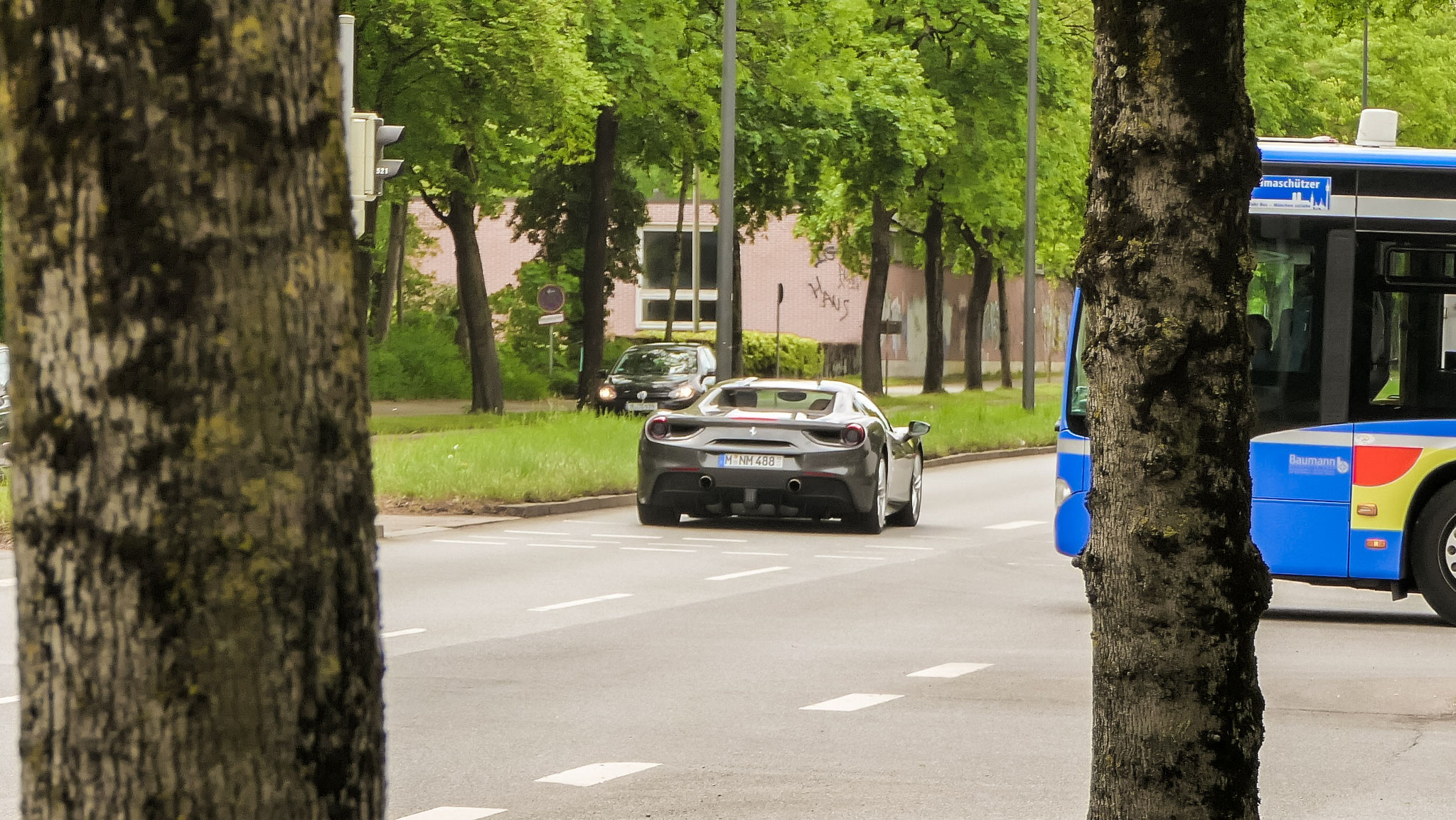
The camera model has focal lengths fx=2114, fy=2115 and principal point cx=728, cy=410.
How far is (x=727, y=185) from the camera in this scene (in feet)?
88.2

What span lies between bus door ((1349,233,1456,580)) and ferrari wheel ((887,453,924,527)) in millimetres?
7417

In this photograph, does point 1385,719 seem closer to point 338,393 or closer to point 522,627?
point 522,627

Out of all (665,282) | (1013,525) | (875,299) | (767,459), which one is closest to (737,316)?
(875,299)

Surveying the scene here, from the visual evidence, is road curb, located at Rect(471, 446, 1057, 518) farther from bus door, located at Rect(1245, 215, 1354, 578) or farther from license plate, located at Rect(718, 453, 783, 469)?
bus door, located at Rect(1245, 215, 1354, 578)

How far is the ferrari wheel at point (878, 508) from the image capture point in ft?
61.0

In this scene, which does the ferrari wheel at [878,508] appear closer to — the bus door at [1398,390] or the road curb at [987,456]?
the bus door at [1398,390]

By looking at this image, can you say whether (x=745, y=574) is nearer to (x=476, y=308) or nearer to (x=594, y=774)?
(x=594, y=774)

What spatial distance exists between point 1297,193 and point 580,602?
16.7 ft

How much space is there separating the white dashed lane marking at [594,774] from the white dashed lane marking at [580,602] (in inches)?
206

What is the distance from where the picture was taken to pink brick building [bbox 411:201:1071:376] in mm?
76938

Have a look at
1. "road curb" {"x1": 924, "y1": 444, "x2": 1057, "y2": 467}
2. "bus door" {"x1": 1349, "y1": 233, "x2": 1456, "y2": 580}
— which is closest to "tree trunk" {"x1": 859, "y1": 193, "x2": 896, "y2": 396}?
"road curb" {"x1": 924, "y1": 444, "x2": 1057, "y2": 467}

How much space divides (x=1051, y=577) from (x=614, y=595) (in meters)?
3.64

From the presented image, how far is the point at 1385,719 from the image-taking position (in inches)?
352

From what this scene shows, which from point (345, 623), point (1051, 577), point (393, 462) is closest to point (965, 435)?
point (393, 462)
